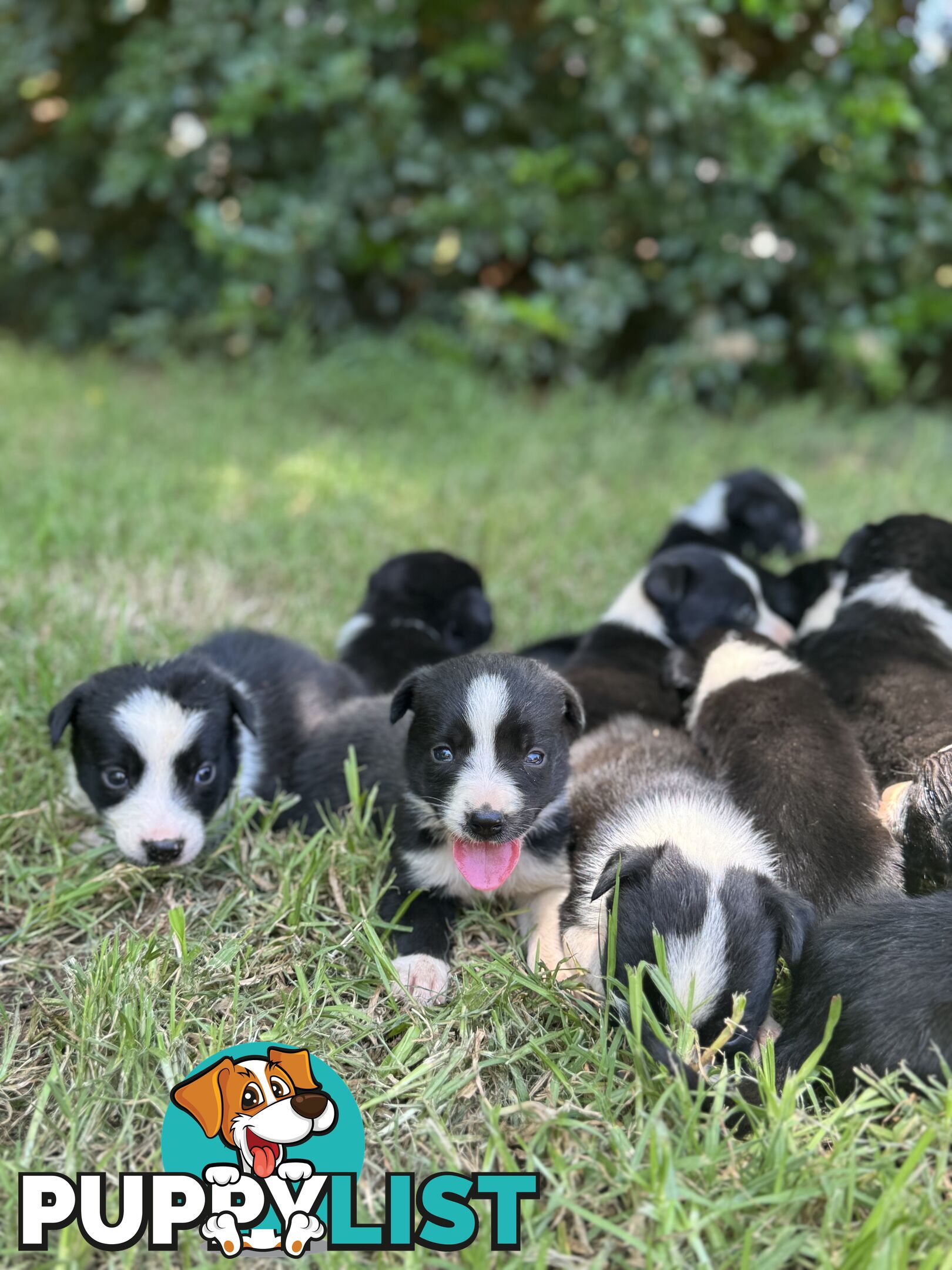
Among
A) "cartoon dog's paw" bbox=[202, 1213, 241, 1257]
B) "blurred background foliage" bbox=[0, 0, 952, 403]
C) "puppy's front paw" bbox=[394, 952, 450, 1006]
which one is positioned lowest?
"puppy's front paw" bbox=[394, 952, 450, 1006]

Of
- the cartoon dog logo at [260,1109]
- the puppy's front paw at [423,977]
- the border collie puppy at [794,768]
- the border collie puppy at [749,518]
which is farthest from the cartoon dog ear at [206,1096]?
the border collie puppy at [749,518]

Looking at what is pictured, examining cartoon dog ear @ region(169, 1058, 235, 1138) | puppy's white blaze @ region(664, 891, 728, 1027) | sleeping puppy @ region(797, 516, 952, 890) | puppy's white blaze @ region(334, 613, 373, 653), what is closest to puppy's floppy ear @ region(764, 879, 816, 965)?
puppy's white blaze @ region(664, 891, 728, 1027)

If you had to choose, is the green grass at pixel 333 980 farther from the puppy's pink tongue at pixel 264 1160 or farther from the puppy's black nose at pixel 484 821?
the puppy's black nose at pixel 484 821

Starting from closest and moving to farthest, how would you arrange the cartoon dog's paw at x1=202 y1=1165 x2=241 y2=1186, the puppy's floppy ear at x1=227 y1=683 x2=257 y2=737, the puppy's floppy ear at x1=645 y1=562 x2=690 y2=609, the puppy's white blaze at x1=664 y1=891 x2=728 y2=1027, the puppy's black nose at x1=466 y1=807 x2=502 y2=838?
the cartoon dog's paw at x1=202 y1=1165 x2=241 y2=1186, the puppy's white blaze at x1=664 y1=891 x2=728 y2=1027, the puppy's black nose at x1=466 y1=807 x2=502 y2=838, the puppy's floppy ear at x1=227 y1=683 x2=257 y2=737, the puppy's floppy ear at x1=645 y1=562 x2=690 y2=609

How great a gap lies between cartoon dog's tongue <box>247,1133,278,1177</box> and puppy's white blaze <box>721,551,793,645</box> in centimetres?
256

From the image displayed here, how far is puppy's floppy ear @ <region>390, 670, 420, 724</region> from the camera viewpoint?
279 cm

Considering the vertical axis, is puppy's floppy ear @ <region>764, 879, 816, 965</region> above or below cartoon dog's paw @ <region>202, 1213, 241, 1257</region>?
above

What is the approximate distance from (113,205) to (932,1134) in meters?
10.1

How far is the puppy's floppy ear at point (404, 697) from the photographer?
9.16 ft

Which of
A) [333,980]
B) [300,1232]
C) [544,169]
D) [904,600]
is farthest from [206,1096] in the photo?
[544,169]

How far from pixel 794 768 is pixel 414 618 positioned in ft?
5.99

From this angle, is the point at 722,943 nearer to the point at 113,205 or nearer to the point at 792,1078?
the point at 792,1078

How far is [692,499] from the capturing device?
6.25m

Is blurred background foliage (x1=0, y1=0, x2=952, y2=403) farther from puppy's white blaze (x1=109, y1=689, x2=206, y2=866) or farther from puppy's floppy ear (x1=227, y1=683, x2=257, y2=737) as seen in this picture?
puppy's white blaze (x1=109, y1=689, x2=206, y2=866)
